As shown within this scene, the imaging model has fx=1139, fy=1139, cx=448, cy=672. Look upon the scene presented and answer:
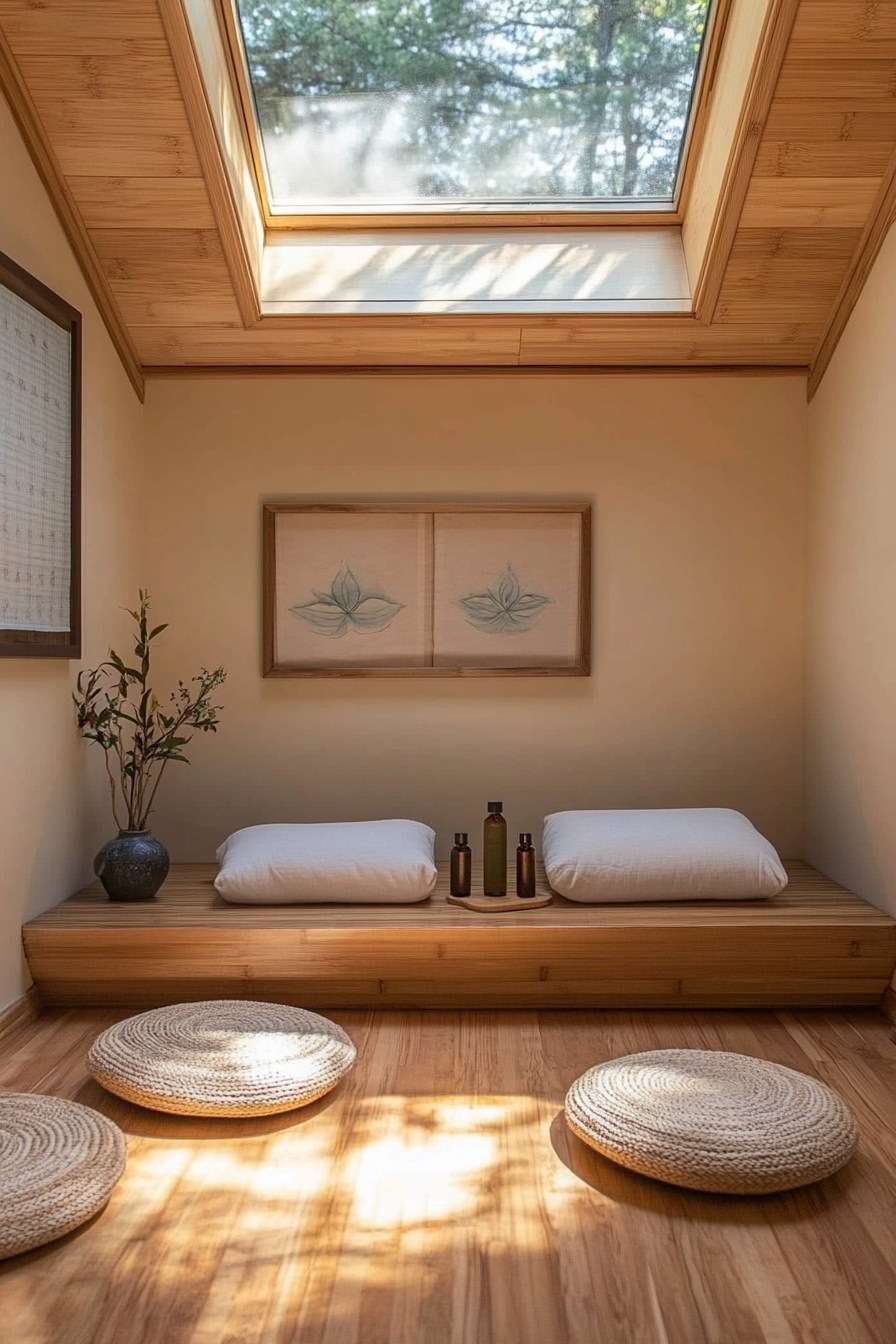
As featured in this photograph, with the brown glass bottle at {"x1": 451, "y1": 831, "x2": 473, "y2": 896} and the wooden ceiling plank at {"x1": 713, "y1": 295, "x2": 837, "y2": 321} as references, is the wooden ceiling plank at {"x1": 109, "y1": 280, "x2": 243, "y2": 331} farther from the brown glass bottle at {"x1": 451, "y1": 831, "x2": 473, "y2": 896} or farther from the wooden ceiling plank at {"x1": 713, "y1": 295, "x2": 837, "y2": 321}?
the brown glass bottle at {"x1": 451, "y1": 831, "x2": 473, "y2": 896}

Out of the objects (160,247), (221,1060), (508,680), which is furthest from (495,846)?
(160,247)

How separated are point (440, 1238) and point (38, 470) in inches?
85.1

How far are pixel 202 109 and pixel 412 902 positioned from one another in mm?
2199

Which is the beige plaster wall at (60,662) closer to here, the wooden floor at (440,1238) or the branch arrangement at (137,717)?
the branch arrangement at (137,717)

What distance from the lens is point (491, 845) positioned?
3.42m

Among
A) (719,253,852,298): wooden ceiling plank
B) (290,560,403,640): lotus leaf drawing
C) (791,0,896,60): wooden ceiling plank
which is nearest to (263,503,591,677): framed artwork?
(290,560,403,640): lotus leaf drawing

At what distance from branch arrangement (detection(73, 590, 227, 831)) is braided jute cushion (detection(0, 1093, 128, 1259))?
1.15m

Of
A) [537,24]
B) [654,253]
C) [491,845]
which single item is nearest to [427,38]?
[537,24]

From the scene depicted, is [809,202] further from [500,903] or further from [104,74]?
[500,903]

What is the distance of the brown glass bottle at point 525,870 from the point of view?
334cm

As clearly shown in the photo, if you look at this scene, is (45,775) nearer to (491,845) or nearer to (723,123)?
(491,845)

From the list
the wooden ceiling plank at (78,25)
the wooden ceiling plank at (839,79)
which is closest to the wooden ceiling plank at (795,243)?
the wooden ceiling plank at (839,79)

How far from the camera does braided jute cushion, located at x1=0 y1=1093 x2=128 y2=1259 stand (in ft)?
6.19

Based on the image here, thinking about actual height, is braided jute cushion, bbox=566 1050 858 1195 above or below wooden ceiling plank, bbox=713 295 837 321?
below
